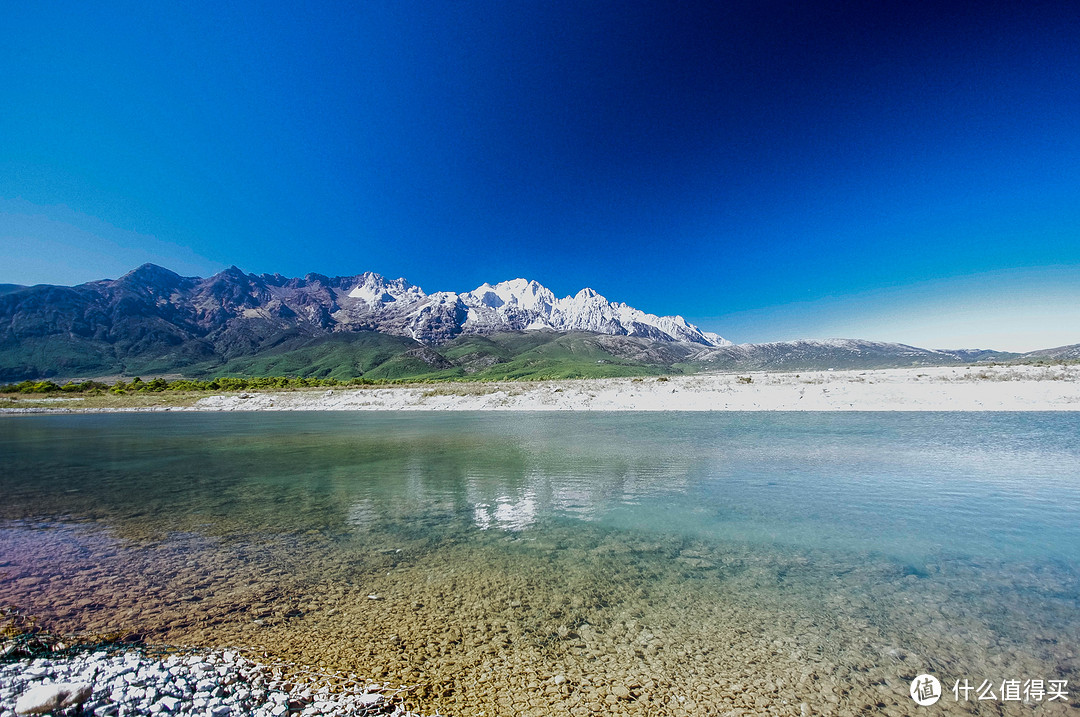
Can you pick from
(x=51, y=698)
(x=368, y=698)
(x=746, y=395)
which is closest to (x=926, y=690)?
(x=368, y=698)

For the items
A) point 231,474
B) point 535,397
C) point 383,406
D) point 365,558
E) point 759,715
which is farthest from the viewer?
point 383,406

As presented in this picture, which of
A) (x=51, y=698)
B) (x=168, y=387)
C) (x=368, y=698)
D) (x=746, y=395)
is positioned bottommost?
(x=368, y=698)

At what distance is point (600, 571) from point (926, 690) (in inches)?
174

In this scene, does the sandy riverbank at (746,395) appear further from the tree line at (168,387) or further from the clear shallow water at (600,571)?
the clear shallow water at (600,571)

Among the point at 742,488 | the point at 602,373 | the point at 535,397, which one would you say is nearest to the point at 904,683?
the point at 742,488

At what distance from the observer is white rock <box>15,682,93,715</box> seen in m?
4.09

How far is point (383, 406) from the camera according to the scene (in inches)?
2518

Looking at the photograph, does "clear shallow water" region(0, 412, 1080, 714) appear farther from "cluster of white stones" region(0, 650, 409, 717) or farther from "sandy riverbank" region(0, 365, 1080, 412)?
"sandy riverbank" region(0, 365, 1080, 412)

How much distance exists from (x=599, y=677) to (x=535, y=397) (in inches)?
2127

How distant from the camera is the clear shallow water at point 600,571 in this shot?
503 cm

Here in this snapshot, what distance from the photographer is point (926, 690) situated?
15.8 feet

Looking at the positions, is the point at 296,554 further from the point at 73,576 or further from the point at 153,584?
the point at 73,576

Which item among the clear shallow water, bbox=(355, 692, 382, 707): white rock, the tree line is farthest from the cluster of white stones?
the tree line

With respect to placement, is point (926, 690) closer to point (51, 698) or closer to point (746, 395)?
point (51, 698)
